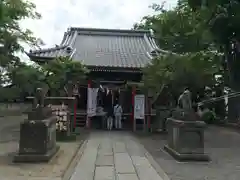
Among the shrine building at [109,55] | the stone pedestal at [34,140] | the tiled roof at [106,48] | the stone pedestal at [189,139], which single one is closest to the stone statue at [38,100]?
the stone pedestal at [34,140]

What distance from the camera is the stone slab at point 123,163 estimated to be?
7498mm

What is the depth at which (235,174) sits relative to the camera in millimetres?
7438

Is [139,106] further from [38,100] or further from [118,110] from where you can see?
[38,100]

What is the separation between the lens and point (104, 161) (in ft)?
28.1

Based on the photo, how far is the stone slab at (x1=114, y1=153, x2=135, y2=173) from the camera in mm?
7498

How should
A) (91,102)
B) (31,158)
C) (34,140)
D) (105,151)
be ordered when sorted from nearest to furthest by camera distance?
(31,158) < (34,140) < (105,151) < (91,102)

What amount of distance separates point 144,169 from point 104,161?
4.41ft

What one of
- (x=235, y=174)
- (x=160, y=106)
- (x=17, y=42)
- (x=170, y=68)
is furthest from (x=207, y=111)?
(x=235, y=174)

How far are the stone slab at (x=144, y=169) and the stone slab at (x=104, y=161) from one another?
63cm

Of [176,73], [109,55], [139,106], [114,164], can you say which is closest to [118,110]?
[139,106]

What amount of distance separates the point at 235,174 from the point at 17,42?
15.8 m

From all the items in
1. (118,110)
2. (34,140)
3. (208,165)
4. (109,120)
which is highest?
(118,110)

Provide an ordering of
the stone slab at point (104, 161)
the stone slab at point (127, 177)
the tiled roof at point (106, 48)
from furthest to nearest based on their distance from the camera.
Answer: the tiled roof at point (106, 48), the stone slab at point (104, 161), the stone slab at point (127, 177)

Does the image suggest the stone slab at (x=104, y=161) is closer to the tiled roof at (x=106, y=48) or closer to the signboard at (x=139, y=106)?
the signboard at (x=139, y=106)
